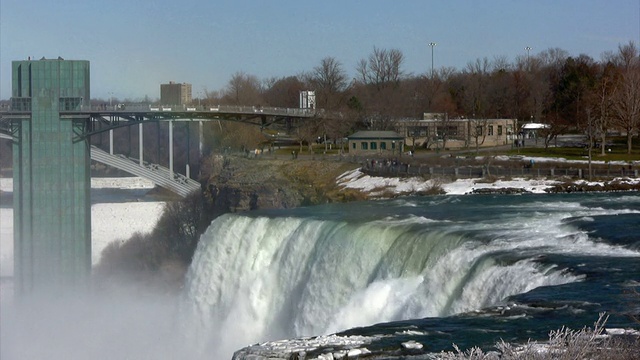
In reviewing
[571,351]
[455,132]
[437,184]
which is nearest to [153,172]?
[437,184]

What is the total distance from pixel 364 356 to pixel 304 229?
36.4ft

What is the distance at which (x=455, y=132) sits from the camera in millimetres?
55938

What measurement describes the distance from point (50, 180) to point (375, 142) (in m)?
14.7

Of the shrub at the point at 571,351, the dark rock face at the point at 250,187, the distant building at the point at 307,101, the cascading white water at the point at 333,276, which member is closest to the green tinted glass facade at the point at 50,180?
the dark rock face at the point at 250,187

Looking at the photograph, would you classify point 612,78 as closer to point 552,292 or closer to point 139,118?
point 139,118

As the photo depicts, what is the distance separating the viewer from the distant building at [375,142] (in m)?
45.9

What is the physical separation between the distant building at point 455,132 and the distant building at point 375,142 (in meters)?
6.56

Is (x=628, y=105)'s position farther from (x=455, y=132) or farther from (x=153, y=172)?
(x=153, y=172)

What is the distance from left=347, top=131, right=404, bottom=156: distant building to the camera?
45.9 meters

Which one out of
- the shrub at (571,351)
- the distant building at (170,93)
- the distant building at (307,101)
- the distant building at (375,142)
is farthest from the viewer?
the distant building at (307,101)

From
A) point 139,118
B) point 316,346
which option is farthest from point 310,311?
point 139,118

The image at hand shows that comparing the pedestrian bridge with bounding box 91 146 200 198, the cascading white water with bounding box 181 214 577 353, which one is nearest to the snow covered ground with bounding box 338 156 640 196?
the cascading white water with bounding box 181 214 577 353

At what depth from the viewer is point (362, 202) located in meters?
32.7

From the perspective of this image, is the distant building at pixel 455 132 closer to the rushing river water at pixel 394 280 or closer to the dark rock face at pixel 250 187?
the dark rock face at pixel 250 187
